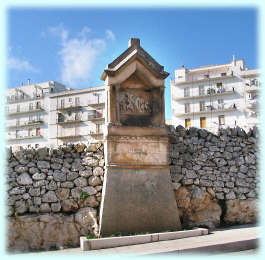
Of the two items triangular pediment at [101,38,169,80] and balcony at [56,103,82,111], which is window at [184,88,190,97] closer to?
balcony at [56,103,82,111]

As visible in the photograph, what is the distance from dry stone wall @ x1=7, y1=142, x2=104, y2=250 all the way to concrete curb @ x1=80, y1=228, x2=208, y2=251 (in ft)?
2.71

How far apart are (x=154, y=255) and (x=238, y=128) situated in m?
6.00

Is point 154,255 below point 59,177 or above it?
below

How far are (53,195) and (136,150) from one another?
8.48ft

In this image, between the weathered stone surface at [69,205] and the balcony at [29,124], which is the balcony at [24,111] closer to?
the balcony at [29,124]

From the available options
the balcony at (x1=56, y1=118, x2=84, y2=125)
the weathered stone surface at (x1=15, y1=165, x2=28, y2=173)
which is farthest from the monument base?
the balcony at (x1=56, y1=118, x2=84, y2=125)

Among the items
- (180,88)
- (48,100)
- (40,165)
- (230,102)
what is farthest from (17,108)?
(40,165)

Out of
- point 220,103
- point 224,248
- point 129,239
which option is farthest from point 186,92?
point 224,248

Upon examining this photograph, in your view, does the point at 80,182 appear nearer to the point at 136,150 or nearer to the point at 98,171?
the point at 98,171

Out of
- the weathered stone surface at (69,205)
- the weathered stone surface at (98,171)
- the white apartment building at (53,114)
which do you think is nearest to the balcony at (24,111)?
the white apartment building at (53,114)

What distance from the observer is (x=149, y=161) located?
874 centimetres

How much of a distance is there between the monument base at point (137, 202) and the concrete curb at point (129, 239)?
527 mm

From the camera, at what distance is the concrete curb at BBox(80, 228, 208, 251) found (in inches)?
277

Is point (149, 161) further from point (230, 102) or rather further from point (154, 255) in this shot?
point (230, 102)
